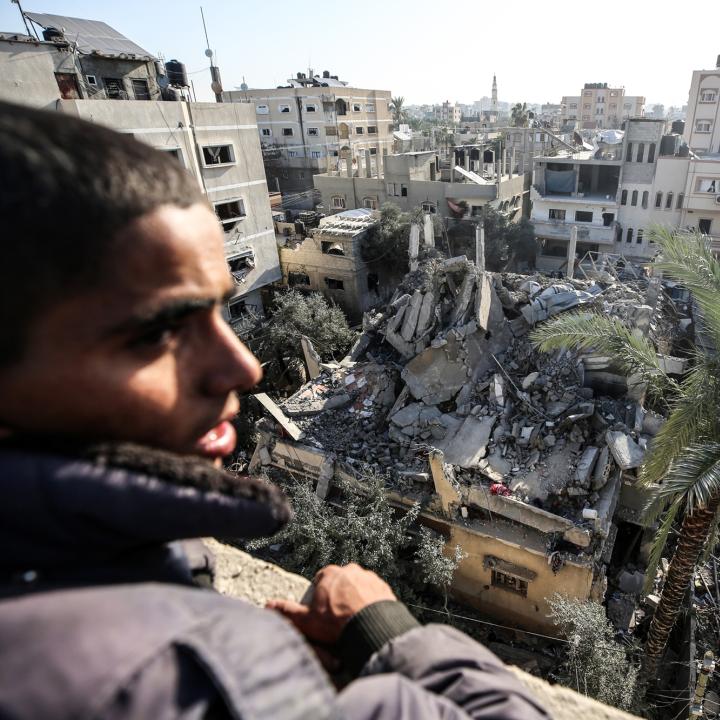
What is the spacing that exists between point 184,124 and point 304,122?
20148mm

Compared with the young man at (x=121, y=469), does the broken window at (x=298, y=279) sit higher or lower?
lower

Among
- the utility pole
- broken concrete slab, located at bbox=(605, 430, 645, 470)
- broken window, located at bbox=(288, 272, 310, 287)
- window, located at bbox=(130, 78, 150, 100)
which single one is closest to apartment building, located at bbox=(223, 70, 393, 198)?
broken window, located at bbox=(288, 272, 310, 287)

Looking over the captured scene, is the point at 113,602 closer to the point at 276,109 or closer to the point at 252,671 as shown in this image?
the point at 252,671

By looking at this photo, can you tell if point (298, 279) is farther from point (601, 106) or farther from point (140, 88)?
point (601, 106)

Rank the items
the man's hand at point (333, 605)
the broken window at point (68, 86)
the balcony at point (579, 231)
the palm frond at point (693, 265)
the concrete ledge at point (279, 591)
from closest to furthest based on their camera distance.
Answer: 1. the man's hand at point (333, 605)
2. the concrete ledge at point (279, 591)
3. the palm frond at point (693, 265)
4. the broken window at point (68, 86)
5. the balcony at point (579, 231)

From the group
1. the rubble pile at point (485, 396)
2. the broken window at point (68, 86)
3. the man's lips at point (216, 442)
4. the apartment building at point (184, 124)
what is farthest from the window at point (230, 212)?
the man's lips at point (216, 442)

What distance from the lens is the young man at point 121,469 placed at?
64 cm

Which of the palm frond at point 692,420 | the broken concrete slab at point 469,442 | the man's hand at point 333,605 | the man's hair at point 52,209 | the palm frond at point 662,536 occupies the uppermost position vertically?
the man's hair at point 52,209

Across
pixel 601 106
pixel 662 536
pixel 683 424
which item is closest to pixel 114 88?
pixel 683 424

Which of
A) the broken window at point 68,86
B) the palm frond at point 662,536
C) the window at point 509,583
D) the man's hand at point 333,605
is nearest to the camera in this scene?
the man's hand at point 333,605

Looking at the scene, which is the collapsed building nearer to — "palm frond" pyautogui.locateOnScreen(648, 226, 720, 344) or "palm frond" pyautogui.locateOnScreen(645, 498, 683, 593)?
"palm frond" pyautogui.locateOnScreen(645, 498, 683, 593)

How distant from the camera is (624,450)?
8.56m

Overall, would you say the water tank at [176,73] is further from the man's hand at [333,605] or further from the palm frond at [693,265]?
the man's hand at [333,605]

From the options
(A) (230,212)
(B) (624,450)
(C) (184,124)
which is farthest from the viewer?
(A) (230,212)
